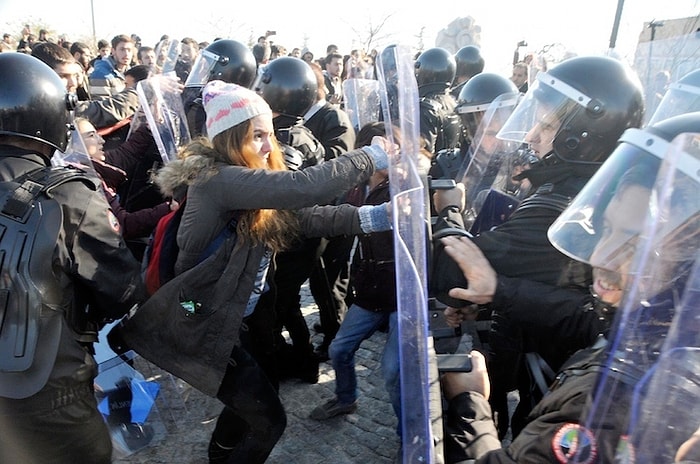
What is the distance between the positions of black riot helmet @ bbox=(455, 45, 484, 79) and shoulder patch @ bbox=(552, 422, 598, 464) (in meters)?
6.38

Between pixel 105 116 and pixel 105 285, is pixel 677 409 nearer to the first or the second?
pixel 105 285

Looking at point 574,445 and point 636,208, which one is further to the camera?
point 636,208

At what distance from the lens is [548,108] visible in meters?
2.03

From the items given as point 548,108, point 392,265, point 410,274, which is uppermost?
point 548,108

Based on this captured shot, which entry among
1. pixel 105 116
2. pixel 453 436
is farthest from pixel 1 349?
pixel 105 116

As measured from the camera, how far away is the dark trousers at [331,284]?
3.60 meters

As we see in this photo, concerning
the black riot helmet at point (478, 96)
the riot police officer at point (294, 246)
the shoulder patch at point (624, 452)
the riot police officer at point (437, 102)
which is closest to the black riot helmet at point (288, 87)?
the riot police officer at point (294, 246)

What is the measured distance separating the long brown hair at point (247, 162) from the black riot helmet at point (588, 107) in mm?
1100

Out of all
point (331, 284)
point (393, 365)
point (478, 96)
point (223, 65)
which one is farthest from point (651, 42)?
point (393, 365)

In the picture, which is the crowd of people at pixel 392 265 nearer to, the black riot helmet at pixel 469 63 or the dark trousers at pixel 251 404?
the dark trousers at pixel 251 404

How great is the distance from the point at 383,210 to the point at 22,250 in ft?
4.20

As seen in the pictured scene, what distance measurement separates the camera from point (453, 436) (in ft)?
4.63

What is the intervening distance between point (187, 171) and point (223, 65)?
2341 millimetres

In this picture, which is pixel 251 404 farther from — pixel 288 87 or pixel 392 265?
Result: pixel 288 87
